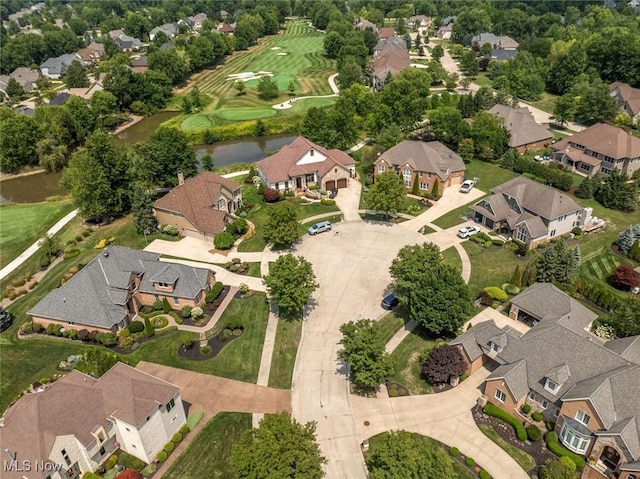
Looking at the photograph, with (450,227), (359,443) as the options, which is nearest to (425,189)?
(450,227)

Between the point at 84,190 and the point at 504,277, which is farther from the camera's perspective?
the point at 84,190

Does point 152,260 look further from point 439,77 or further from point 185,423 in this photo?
point 439,77
